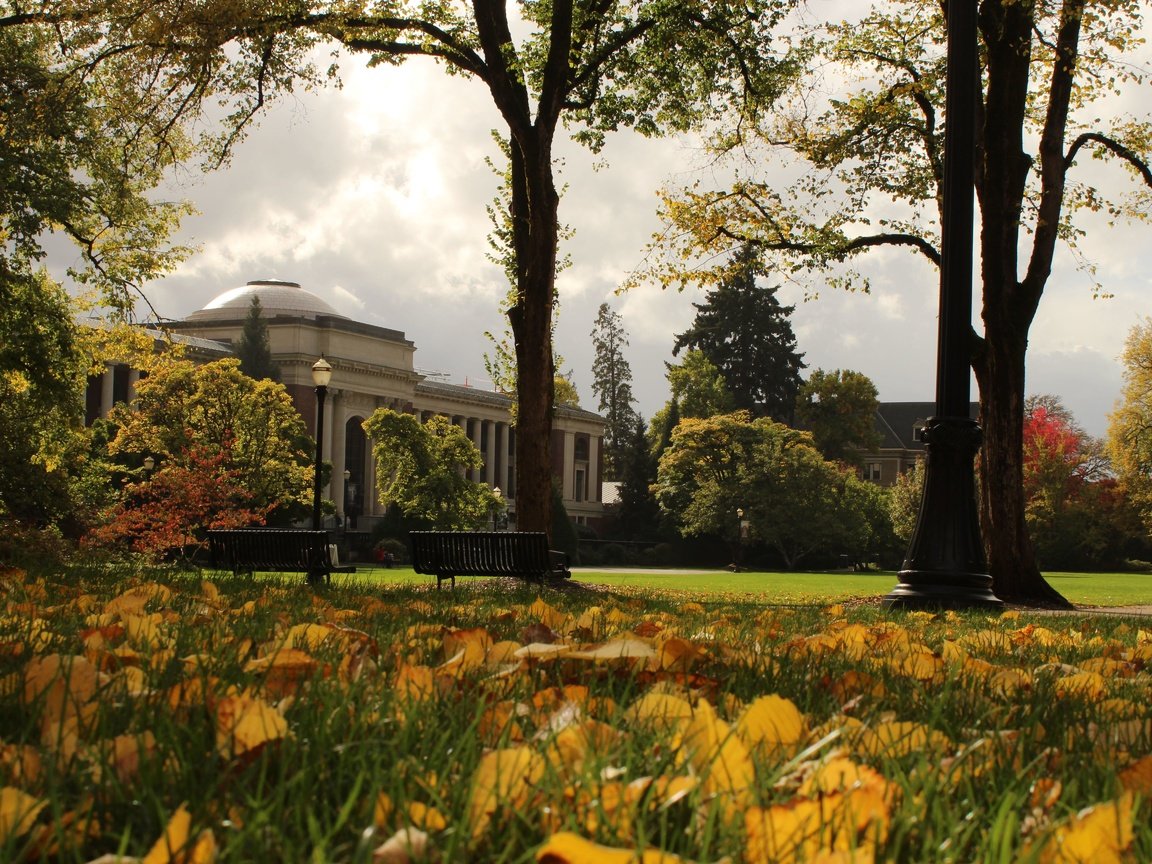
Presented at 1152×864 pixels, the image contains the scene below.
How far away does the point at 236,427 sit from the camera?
51188mm

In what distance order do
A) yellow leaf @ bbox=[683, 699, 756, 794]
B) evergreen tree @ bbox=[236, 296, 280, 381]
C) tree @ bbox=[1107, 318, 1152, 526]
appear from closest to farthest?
yellow leaf @ bbox=[683, 699, 756, 794], tree @ bbox=[1107, 318, 1152, 526], evergreen tree @ bbox=[236, 296, 280, 381]

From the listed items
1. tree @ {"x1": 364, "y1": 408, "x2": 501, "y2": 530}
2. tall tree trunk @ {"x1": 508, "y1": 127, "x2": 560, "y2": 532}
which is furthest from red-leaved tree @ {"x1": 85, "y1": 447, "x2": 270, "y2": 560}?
tall tree trunk @ {"x1": 508, "y1": 127, "x2": 560, "y2": 532}

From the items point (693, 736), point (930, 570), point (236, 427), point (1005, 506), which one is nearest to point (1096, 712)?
point (693, 736)

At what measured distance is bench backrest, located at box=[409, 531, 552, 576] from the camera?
1695 centimetres

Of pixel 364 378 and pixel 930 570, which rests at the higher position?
pixel 364 378

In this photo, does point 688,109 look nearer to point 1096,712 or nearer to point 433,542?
point 433,542

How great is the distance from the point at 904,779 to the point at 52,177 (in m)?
24.6

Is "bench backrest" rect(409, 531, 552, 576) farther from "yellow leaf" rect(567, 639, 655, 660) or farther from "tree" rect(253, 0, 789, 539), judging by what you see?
"yellow leaf" rect(567, 639, 655, 660)

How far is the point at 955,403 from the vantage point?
469 inches

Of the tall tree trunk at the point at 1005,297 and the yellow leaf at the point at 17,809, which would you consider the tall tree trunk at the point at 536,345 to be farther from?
the yellow leaf at the point at 17,809

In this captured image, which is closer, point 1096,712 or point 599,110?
point 1096,712

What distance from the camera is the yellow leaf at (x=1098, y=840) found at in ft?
5.21

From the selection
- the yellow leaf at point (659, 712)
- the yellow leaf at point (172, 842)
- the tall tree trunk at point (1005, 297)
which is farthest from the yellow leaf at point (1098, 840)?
the tall tree trunk at point (1005, 297)

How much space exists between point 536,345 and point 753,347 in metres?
74.6
